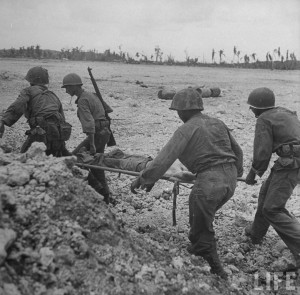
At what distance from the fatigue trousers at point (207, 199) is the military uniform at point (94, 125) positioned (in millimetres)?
1993

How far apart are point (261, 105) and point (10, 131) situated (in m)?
7.10

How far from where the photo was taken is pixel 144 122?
11.3 metres

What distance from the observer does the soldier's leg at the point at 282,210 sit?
13.0ft

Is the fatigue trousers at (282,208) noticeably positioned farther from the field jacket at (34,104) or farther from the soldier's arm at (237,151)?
the field jacket at (34,104)

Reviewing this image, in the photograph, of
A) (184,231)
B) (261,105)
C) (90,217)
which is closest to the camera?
(90,217)

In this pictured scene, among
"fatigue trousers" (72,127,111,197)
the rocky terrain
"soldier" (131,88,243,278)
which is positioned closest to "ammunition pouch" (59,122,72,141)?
"fatigue trousers" (72,127,111,197)

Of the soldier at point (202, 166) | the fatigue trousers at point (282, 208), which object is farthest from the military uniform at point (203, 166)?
the fatigue trousers at point (282, 208)

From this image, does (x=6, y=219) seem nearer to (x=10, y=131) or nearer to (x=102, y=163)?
(x=102, y=163)

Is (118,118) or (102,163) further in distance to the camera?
(118,118)

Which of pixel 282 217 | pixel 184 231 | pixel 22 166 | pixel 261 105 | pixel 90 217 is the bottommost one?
pixel 184 231

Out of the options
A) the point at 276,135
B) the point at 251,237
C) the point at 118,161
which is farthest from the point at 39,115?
the point at 251,237

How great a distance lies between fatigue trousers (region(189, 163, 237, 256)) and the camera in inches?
147

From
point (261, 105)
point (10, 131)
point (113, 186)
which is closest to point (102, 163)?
point (113, 186)

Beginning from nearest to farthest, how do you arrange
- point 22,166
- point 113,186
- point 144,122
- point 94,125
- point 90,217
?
point 90,217 < point 22,166 < point 94,125 < point 113,186 < point 144,122
